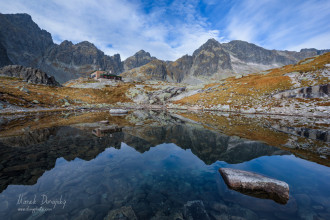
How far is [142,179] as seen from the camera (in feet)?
26.7

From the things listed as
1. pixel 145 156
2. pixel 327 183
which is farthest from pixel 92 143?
pixel 327 183

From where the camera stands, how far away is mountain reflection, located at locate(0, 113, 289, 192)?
8.35m

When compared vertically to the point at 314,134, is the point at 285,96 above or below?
above

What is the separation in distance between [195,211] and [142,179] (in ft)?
11.7

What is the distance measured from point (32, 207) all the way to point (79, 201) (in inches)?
71.3

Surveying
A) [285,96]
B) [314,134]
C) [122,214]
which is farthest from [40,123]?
Answer: [285,96]

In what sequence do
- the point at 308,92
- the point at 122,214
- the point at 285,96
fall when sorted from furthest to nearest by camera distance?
the point at 285,96 < the point at 308,92 < the point at 122,214

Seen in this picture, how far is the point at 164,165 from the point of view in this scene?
10055 millimetres

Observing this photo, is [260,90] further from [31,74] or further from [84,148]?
[31,74]

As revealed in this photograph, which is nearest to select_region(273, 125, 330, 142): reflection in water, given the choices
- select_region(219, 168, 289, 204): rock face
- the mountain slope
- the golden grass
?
select_region(219, 168, 289, 204): rock face

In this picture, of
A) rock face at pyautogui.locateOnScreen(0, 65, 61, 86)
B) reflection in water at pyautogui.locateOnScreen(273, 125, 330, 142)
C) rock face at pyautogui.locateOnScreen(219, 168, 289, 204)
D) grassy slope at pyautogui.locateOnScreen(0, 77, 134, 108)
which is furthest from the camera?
rock face at pyautogui.locateOnScreen(0, 65, 61, 86)

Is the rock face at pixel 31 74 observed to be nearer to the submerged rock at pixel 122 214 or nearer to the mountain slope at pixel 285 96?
the mountain slope at pixel 285 96

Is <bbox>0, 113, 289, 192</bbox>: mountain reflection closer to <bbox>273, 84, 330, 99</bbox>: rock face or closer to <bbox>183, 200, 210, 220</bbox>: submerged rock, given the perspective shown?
<bbox>183, 200, 210, 220</bbox>: submerged rock

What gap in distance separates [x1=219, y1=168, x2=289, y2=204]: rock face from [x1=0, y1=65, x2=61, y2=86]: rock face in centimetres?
9702
